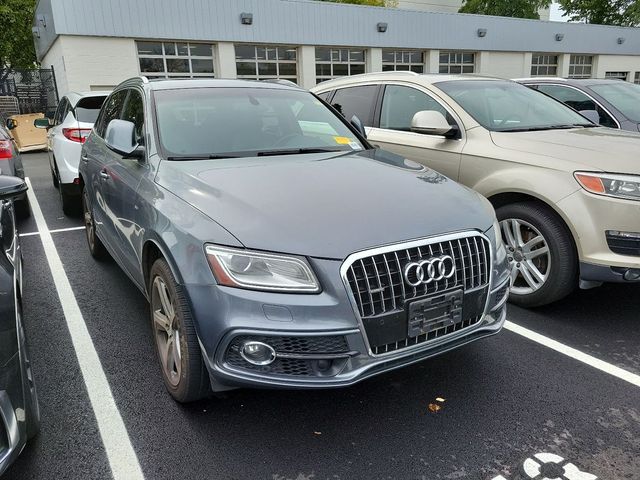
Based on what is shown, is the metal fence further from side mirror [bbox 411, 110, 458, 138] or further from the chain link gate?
side mirror [bbox 411, 110, 458, 138]

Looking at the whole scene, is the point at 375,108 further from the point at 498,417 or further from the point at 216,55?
the point at 216,55

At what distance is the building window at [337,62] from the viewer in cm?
2150

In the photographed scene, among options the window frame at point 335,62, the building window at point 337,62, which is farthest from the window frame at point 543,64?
the building window at point 337,62

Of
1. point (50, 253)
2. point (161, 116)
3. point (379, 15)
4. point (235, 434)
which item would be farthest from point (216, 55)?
point (235, 434)

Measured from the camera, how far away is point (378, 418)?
2.70 m

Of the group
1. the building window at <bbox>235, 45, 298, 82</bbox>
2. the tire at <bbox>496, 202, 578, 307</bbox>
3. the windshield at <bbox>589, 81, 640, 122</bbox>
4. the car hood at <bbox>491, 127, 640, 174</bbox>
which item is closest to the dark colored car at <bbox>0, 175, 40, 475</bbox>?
the tire at <bbox>496, 202, 578, 307</bbox>

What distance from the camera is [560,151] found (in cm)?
385

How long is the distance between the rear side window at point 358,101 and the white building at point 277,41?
45.2 ft

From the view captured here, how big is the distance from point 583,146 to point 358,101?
2.56 m

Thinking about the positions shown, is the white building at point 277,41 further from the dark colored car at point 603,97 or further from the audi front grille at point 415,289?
the audi front grille at point 415,289

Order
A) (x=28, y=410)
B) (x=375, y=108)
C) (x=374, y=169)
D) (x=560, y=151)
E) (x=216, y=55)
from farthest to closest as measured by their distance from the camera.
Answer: (x=216, y=55)
(x=375, y=108)
(x=560, y=151)
(x=374, y=169)
(x=28, y=410)

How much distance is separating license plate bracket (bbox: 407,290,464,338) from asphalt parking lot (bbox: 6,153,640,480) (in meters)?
0.57

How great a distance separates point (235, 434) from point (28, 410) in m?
0.94

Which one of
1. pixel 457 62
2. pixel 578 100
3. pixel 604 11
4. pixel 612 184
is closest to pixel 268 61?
pixel 457 62
